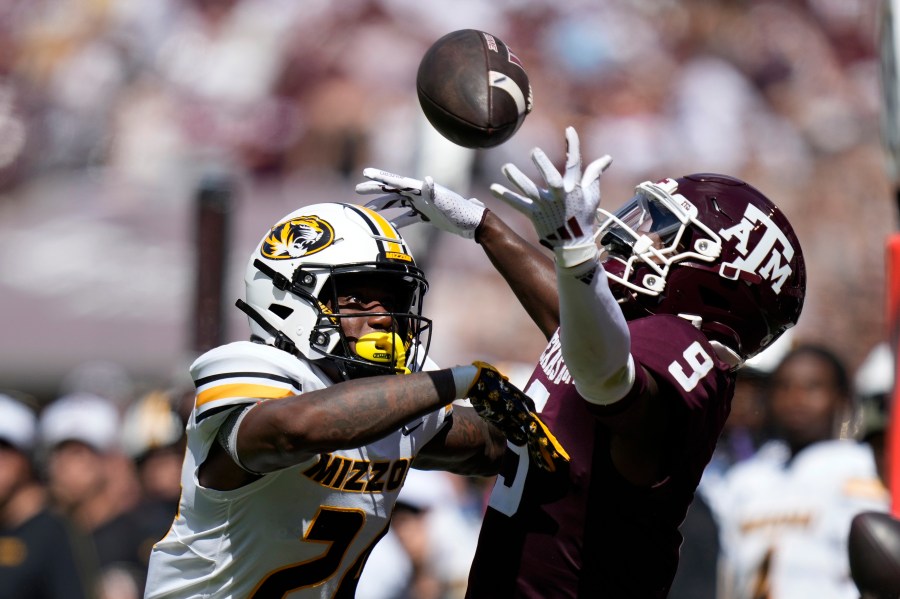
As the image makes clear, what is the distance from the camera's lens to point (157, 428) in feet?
23.8

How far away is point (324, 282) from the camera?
3.36 meters

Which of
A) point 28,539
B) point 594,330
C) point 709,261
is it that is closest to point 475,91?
point 709,261

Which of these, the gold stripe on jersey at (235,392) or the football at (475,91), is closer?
the gold stripe on jersey at (235,392)

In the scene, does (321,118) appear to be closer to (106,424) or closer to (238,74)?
(238,74)

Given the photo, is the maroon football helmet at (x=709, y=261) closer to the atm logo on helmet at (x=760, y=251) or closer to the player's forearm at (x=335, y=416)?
the atm logo on helmet at (x=760, y=251)

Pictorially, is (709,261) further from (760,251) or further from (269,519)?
(269,519)

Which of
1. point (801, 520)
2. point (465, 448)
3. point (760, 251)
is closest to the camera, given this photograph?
point (760, 251)

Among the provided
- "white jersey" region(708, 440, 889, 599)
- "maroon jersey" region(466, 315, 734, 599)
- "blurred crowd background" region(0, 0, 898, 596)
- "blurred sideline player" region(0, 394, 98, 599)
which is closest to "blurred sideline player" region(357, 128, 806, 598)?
"maroon jersey" region(466, 315, 734, 599)

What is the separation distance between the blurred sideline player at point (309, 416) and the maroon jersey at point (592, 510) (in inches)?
8.1

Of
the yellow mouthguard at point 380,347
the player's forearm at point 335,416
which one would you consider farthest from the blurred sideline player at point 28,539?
the player's forearm at point 335,416

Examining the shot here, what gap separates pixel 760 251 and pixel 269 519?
1.34m

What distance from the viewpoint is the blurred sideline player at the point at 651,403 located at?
3.00 meters

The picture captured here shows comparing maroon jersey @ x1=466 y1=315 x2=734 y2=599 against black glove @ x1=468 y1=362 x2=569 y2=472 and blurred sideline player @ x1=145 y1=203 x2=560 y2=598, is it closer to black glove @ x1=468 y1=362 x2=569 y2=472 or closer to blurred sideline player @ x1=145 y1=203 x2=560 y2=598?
black glove @ x1=468 y1=362 x2=569 y2=472

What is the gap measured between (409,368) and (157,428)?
395cm
